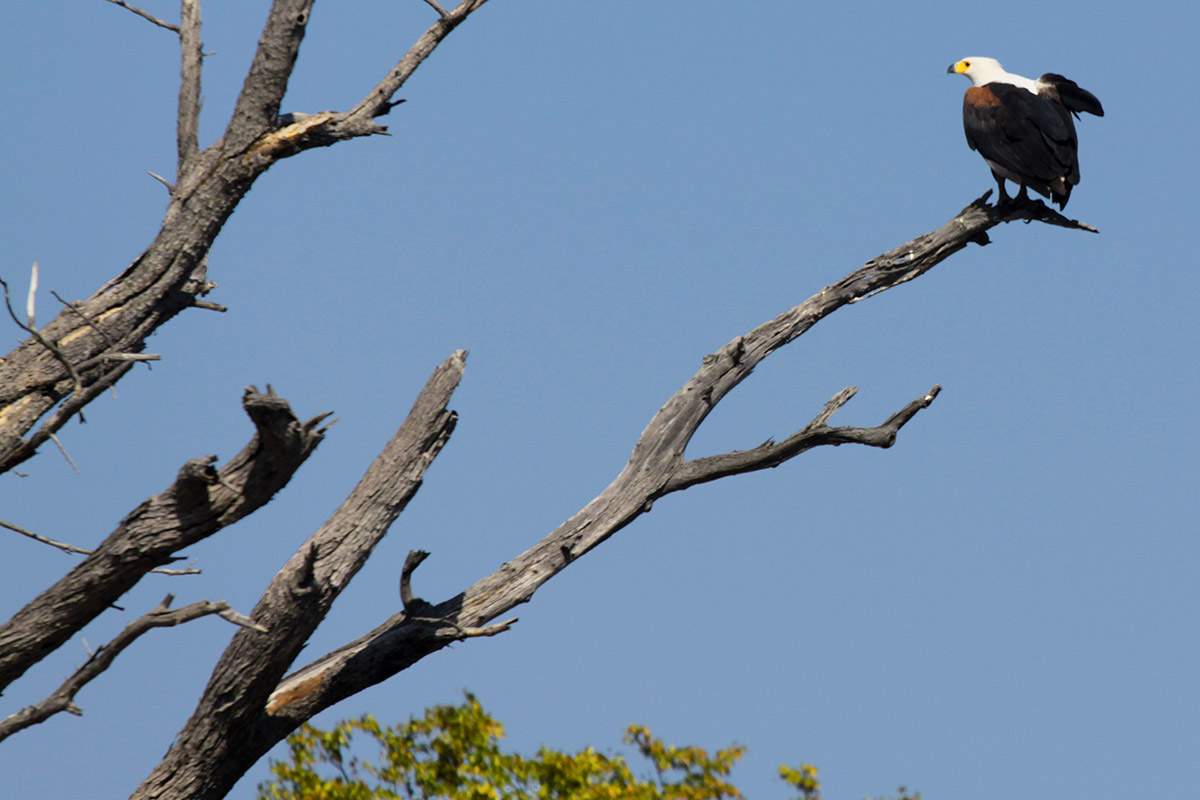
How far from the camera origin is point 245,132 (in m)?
6.30

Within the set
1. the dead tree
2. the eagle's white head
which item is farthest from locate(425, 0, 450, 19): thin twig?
the eagle's white head

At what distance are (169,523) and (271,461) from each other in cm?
49

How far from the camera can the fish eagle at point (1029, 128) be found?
765 centimetres

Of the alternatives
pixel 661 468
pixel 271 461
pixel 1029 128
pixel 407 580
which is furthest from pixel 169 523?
pixel 1029 128

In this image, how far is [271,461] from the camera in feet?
13.7

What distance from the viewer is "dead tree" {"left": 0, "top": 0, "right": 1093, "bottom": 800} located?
427cm

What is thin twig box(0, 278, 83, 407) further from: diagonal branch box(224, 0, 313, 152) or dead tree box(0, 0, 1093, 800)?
diagonal branch box(224, 0, 313, 152)

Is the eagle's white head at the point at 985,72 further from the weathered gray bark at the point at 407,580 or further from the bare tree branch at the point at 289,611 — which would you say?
the bare tree branch at the point at 289,611

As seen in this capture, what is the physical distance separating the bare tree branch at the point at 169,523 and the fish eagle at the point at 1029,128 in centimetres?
499

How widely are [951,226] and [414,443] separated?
372 centimetres

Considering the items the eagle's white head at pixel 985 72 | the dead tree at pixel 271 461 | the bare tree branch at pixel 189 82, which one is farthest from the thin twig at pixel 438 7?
the eagle's white head at pixel 985 72

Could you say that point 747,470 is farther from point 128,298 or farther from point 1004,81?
point 1004,81

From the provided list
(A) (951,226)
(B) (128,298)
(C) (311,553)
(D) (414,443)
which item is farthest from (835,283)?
(B) (128,298)

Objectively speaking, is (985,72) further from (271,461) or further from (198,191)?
(271,461)
